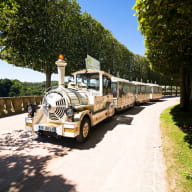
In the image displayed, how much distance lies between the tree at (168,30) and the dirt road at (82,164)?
4.73 m

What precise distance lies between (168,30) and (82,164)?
23.2ft

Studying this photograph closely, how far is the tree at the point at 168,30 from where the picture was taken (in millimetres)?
4200

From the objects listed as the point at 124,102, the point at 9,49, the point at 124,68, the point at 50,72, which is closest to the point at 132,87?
the point at 124,102

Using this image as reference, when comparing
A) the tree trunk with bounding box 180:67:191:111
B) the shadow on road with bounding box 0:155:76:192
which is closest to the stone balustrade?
the shadow on road with bounding box 0:155:76:192

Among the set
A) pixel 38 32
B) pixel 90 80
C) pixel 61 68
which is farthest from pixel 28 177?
pixel 38 32

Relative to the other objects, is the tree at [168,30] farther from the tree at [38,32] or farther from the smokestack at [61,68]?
the tree at [38,32]

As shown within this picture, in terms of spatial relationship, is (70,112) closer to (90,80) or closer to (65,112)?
(65,112)

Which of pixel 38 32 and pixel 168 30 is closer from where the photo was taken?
pixel 168 30

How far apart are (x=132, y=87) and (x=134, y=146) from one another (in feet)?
35.2

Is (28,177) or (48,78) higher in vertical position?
(48,78)

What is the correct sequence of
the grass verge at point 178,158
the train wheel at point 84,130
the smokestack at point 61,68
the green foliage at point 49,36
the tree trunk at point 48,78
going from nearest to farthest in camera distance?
the grass verge at point 178,158 → the train wheel at point 84,130 → the smokestack at point 61,68 → the green foliage at point 49,36 → the tree trunk at point 48,78

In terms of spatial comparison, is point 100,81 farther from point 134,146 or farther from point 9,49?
point 9,49

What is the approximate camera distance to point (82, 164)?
3.57 meters

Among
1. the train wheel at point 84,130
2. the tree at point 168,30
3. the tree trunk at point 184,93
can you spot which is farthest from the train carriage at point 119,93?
the train wheel at point 84,130
